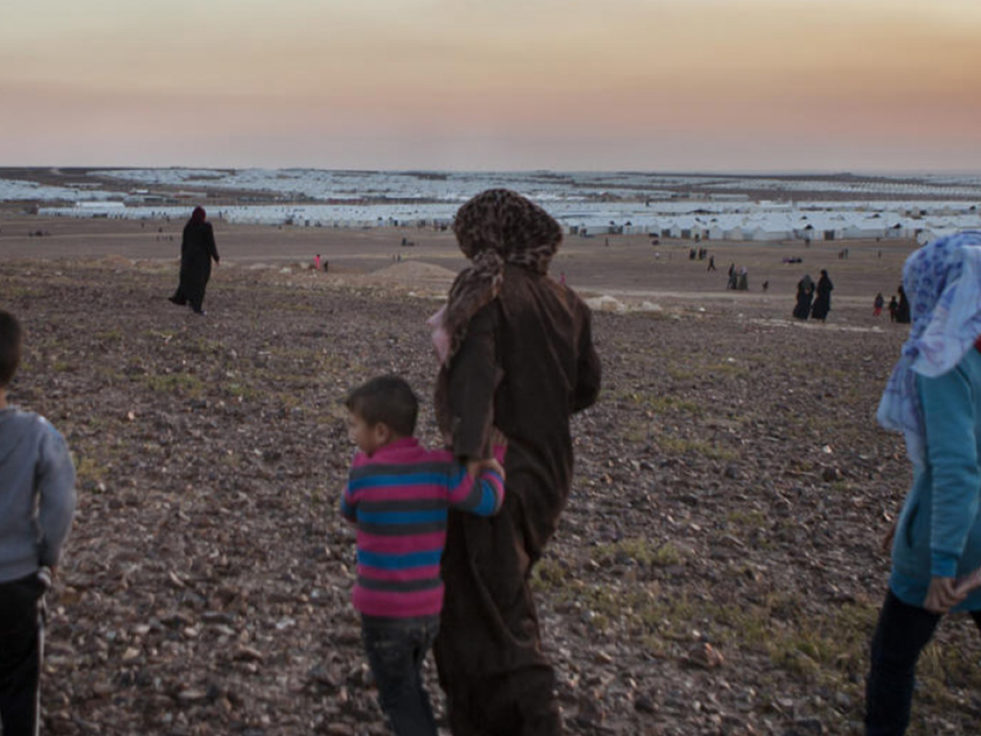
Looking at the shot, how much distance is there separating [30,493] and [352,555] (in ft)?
8.10

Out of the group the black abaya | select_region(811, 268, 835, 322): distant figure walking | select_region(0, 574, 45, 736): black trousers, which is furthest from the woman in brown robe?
select_region(811, 268, 835, 322): distant figure walking

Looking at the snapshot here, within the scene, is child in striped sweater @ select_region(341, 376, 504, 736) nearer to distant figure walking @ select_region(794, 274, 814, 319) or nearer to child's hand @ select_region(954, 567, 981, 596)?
child's hand @ select_region(954, 567, 981, 596)

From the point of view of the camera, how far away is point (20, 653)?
282 centimetres

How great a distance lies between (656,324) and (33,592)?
1651cm

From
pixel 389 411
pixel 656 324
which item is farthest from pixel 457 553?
pixel 656 324

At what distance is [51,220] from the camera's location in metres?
79.0

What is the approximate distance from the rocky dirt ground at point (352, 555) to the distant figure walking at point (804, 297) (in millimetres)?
13083

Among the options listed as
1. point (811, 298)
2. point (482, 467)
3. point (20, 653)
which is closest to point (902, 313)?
point (811, 298)

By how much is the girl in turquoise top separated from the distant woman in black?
12407 millimetres

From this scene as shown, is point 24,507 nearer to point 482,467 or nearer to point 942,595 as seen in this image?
point 482,467

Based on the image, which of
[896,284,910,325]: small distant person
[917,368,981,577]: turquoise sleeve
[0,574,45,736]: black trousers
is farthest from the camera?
[896,284,910,325]: small distant person

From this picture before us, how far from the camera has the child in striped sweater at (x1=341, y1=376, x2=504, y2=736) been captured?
2.75m

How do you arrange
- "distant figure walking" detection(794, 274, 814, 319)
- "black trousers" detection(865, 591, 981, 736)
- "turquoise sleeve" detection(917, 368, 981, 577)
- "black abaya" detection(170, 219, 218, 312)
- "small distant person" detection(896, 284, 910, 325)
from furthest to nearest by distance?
"small distant person" detection(896, 284, 910, 325), "distant figure walking" detection(794, 274, 814, 319), "black abaya" detection(170, 219, 218, 312), "black trousers" detection(865, 591, 981, 736), "turquoise sleeve" detection(917, 368, 981, 577)

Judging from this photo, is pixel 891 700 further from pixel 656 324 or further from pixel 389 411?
pixel 656 324
